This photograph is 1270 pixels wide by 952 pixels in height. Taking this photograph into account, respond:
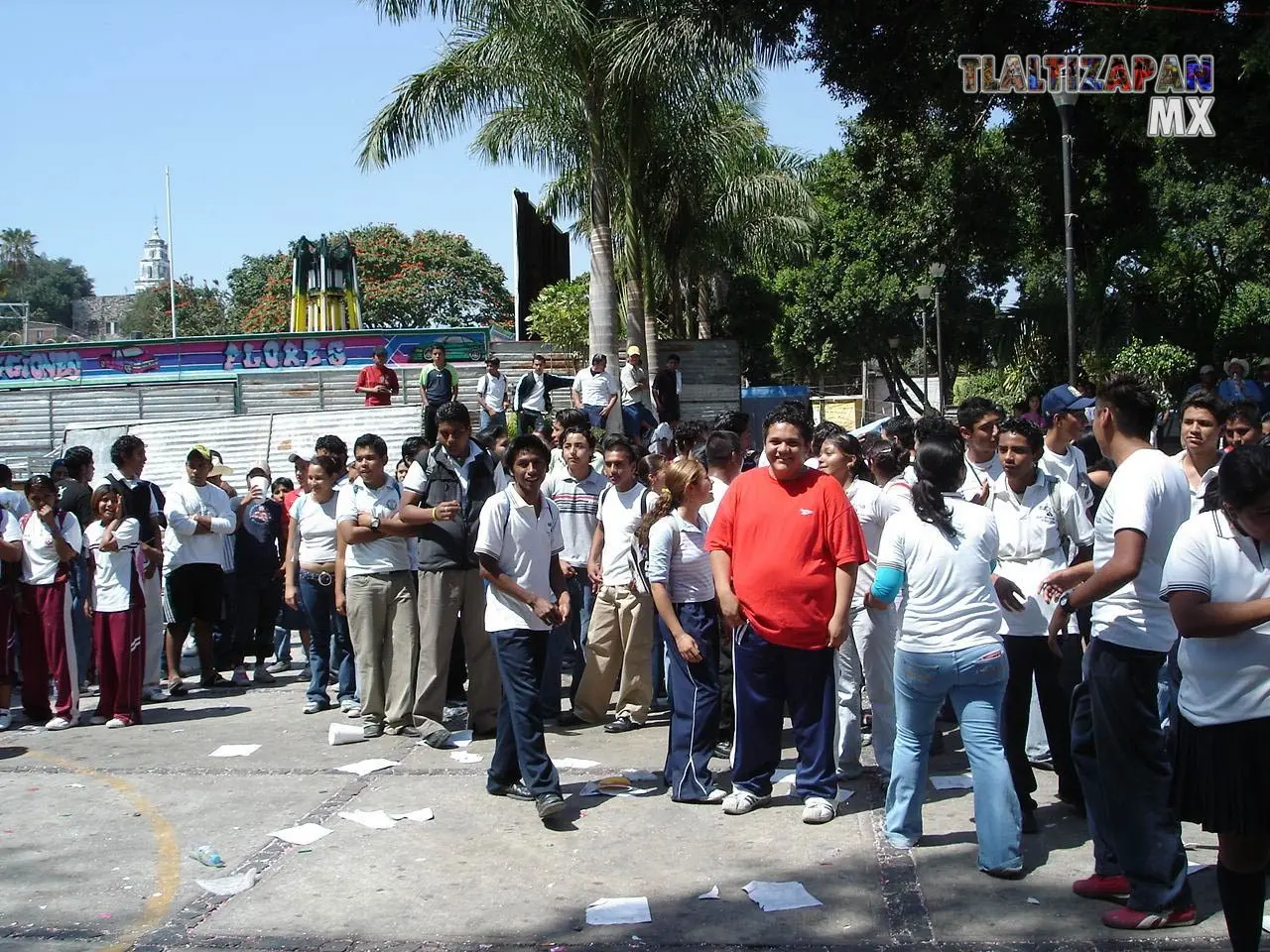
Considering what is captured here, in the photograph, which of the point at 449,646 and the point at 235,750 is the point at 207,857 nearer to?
the point at 235,750

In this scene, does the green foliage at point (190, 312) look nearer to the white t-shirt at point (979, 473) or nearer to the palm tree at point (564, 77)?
the palm tree at point (564, 77)

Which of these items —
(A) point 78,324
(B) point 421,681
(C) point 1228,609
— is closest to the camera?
(C) point 1228,609

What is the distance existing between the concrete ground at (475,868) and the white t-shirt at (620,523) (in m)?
1.20

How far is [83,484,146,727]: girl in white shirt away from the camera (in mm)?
8883

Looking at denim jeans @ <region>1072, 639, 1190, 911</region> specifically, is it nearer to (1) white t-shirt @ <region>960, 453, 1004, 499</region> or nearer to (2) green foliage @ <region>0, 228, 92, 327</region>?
(1) white t-shirt @ <region>960, 453, 1004, 499</region>

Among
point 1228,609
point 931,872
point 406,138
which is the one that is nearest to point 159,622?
point 931,872

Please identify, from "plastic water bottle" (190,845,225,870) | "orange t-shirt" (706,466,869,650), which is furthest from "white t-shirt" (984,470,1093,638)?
"plastic water bottle" (190,845,225,870)

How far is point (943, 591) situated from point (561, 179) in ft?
60.8

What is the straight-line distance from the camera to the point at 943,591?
5.38 meters

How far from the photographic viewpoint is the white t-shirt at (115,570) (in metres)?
8.89

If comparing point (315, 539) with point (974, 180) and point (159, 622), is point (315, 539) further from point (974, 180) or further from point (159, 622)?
point (974, 180)

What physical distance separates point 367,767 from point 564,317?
19.8 meters

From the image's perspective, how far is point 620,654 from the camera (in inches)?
334

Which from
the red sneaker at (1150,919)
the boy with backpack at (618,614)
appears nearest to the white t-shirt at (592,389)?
the boy with backpack at (618,614)
